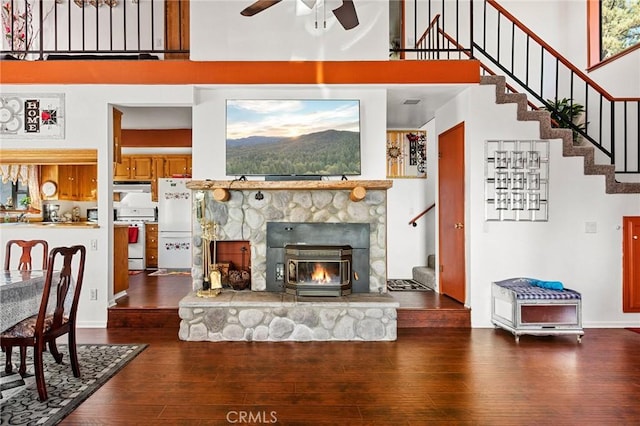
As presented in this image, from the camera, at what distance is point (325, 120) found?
4875 mm

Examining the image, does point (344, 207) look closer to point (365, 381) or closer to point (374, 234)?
point (374, 234)

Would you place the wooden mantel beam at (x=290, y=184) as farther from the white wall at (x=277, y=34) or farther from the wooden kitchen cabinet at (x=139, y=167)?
the wooden kitchen cabinet at (x=139, y=167)

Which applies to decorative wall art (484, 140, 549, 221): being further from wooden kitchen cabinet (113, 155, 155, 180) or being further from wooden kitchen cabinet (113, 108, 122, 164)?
wooden kitchen cabinet (113, 155, 155, 180)

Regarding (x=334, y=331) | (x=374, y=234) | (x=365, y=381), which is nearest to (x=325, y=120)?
(x=374, y=234)

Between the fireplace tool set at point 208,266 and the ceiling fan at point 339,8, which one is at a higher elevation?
the ceiling fan at point 339,8

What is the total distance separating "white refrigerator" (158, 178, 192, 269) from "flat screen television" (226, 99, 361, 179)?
3575mm

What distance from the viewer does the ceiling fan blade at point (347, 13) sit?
3512mm

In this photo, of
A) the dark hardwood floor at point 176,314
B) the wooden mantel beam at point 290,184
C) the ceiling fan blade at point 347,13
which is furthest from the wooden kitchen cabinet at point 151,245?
the ceiling fan blade at point 347,13

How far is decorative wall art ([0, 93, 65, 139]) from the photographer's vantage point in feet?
15.9

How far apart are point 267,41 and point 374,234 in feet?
7.99

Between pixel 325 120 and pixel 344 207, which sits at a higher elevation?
pixel 325 120

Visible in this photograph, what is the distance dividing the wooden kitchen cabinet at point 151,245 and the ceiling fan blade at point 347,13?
232 inches

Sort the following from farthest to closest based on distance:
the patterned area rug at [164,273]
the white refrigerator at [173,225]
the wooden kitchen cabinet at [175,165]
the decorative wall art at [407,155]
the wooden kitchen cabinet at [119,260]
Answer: the wooden kitchen cabinet at [175,165] < the white refrigerator at [173,225] < the patterned area rug at [164,273] < the decorative wall art at [407,155] < the wooden kitchen cabinet at [119,260]

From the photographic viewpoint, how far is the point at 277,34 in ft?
15.9
